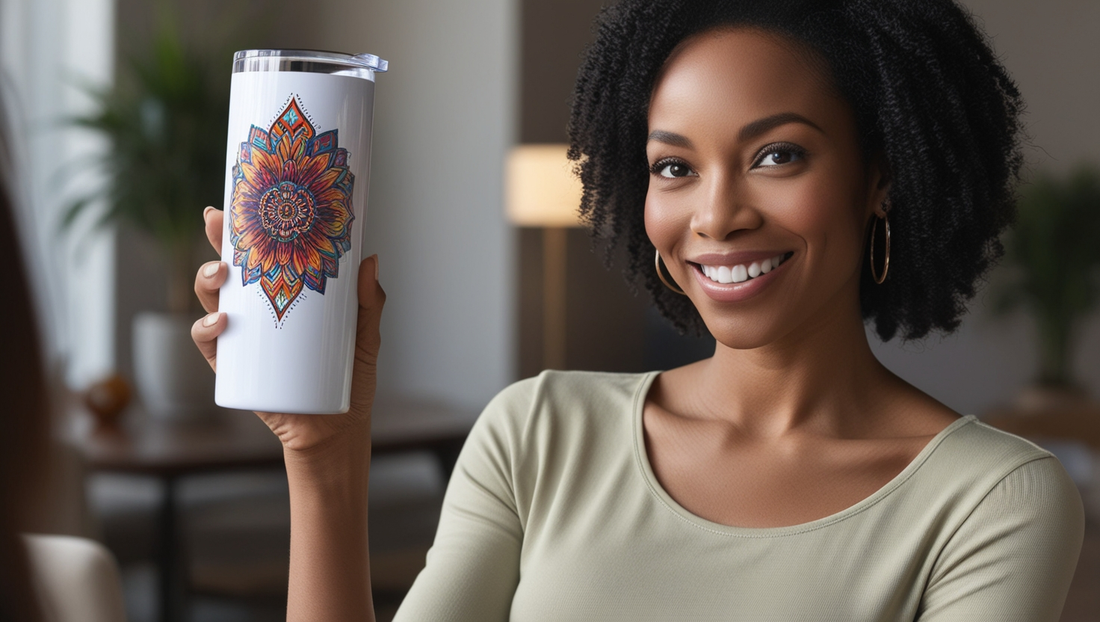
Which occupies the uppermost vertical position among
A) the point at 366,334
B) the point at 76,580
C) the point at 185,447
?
the point at 366,334

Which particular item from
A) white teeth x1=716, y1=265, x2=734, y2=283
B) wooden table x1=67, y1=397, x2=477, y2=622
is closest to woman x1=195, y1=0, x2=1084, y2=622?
white teeth x1=716, y1=265, x2=734, y2=283

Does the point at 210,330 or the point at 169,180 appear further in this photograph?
the point at 169,180

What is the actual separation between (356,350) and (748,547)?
0.43m

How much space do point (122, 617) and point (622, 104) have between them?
85 centimetres

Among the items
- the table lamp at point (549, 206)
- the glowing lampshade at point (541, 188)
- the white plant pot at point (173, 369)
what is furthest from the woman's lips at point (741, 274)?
the glowing lampshade at point (541, 188)

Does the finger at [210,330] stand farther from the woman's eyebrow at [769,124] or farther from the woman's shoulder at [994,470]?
the woman's shoulder at [994,470]

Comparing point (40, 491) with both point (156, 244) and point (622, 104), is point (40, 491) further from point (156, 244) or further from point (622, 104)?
point (156, 244)

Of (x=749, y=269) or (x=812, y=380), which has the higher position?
(x=749, y=269)

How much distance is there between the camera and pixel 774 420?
4.04 ft

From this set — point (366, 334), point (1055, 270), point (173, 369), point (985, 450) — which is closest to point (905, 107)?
point (985, 450)

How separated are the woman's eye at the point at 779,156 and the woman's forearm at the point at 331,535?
463 mm

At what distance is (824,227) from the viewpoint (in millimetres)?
1085

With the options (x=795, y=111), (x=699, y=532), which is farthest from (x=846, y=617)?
(x=795, y=111)

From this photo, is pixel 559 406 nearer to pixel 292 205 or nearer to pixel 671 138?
pixel 671 138
